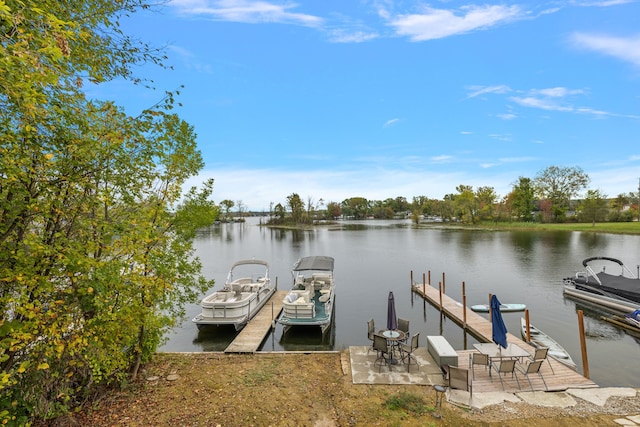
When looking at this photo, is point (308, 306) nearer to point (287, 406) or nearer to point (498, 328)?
point (287, 406)

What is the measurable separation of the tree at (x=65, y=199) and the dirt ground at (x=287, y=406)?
3.68 ft

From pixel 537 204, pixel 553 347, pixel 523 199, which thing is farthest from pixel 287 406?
pixel 537 204

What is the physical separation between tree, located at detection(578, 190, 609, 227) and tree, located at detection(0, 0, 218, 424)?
88.2 m

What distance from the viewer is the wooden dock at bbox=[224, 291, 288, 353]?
1103cm

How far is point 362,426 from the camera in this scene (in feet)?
20.3

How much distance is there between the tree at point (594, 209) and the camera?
68.9 m

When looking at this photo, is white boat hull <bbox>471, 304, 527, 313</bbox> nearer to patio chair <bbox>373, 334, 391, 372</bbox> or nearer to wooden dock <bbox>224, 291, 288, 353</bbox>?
patio chair <bbox>373, 334, 391, 372</bbox>

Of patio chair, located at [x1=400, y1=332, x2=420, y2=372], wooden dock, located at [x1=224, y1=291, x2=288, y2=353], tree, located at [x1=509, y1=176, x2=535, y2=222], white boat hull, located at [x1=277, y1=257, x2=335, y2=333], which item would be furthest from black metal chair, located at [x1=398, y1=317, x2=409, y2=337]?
tree, located at [x1=509, y1=176, x2=535, y2=222]

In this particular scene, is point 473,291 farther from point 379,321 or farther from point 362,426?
point 362,426

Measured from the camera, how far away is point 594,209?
2689 inches

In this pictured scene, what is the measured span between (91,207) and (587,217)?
93.0m

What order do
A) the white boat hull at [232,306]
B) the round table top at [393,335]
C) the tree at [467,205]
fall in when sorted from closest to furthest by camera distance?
the round table top at [393,335] < the white boat hull at [232,306] < the tree at [467,205]

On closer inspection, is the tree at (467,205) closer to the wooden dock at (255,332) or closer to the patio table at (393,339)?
the wooden dock at (255,332)

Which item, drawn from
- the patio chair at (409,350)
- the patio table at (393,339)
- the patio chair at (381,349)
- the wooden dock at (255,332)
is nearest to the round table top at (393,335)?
the patio table at (393,339)
